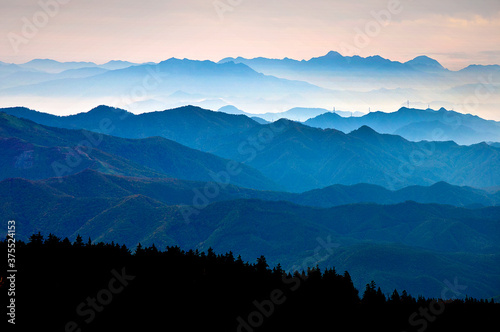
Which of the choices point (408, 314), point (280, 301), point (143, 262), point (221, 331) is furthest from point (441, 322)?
point (143, 262)

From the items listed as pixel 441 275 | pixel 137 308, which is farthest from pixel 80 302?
pixel 441 275

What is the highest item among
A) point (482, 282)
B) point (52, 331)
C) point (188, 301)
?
point (482, 282)

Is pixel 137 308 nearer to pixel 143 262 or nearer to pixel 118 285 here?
pixel 118 285

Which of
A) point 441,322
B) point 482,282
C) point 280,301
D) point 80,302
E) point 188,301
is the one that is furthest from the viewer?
point 482,282

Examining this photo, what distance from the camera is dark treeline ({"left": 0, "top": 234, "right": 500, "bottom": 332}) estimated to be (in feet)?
216

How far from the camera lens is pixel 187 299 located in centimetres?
7200

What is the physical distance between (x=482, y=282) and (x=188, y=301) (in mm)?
148880

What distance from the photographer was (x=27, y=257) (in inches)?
2985

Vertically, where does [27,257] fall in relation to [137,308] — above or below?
above

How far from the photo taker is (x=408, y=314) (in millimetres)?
81062

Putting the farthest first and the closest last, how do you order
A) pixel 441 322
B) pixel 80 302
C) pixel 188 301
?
pixel 441 322, pixel 188 301, pixel 80 302

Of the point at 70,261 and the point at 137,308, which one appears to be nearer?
the point at 137,308

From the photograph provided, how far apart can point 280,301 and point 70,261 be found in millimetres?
24608

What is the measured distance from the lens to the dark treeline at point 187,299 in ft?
216
